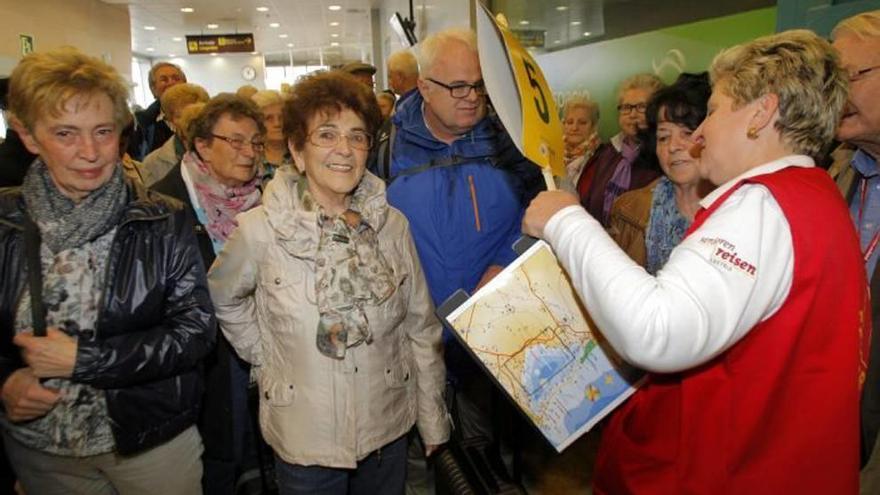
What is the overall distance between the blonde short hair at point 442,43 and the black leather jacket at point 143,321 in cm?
112

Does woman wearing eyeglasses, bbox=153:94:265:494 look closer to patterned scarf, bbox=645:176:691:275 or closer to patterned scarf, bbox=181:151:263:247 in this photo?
patterned scarf, bbox=181:151:263:247

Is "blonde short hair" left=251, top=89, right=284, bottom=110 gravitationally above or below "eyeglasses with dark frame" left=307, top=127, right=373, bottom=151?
above

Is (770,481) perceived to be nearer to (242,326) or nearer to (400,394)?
(400,394)

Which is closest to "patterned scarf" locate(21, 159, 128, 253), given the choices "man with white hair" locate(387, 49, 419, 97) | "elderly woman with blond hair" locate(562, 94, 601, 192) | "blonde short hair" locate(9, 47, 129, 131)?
"blonde short hair" locate(9, 47, 129, 131)

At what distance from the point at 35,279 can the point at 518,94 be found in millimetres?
1228

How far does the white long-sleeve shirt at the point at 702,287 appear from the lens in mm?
857

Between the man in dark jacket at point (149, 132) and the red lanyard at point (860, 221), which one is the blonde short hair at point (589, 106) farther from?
the man in dark jacket at point (149, 132)

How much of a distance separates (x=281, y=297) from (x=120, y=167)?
56cm

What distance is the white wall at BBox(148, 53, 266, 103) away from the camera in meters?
19.8

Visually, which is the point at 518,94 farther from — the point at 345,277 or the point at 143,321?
the point at 143,321

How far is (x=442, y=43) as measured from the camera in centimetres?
211

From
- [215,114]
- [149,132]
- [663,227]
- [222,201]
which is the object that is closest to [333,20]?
[149,132]

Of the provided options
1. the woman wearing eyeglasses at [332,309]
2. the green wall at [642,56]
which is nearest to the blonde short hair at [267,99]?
the woman wearing eyeglasses at [332,309]

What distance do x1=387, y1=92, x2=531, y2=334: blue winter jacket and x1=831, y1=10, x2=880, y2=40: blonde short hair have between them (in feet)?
3.67
